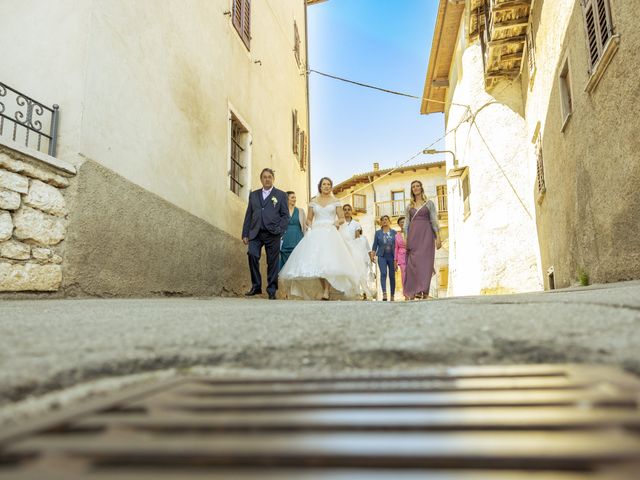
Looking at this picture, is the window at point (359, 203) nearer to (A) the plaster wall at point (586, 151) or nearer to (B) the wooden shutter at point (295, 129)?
(B) the wooden shutter at point (295, 129)

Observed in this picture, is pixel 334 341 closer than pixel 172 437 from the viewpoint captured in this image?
No

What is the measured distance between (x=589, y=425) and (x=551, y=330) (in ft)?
2.89

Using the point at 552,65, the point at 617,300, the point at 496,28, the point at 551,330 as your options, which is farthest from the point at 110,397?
the point at 496,28

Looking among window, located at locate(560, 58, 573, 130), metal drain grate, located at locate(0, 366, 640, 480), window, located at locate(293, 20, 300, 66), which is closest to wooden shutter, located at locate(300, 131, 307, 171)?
window, located at locate(293, 20, 300, 66)

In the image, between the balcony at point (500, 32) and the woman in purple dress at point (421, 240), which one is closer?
the woman in purple dress at point (421, 240)

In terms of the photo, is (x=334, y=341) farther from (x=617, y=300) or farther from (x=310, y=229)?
(x=310, y=229)

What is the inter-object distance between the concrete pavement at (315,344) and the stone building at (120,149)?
2467mm

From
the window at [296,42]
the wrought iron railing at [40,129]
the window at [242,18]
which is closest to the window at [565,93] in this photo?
the window at [242,18]

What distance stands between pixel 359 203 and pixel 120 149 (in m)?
27.3

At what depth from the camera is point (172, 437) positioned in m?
0.82

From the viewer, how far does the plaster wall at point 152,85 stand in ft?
15.6

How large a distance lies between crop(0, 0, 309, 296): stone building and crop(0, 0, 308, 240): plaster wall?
1 centimetres

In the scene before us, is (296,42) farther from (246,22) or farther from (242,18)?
(242,18)

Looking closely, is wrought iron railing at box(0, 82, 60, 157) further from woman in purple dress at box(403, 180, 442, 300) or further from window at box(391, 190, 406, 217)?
window at box(391, 190, 406, 217)
